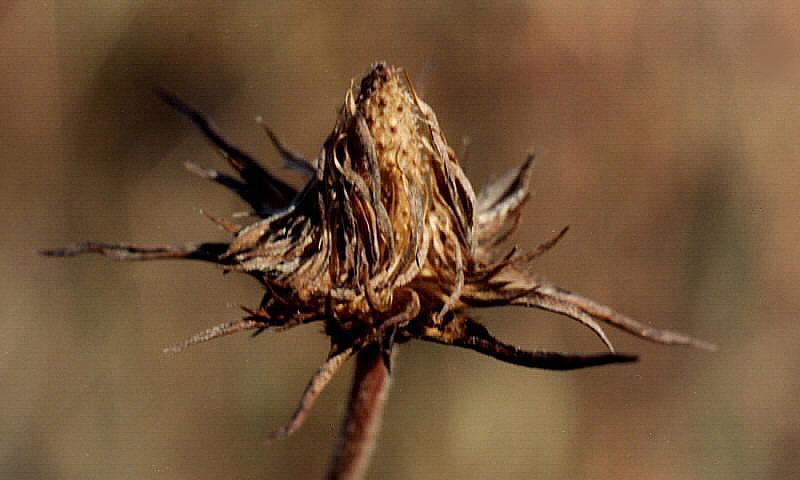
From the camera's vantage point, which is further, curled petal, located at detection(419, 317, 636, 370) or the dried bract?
the dried bract

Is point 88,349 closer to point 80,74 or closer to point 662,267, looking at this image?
point 80,74

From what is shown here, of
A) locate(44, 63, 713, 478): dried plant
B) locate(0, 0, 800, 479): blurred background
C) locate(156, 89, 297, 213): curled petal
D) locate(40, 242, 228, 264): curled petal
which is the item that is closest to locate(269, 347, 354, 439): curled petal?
locate(44, 63, 713, 478): dried plant

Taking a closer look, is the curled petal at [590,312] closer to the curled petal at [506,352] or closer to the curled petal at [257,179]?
the curled petal at [506,352]

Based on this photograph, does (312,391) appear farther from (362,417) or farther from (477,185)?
(477,185)

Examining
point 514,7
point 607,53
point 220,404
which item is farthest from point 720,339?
point 220,404

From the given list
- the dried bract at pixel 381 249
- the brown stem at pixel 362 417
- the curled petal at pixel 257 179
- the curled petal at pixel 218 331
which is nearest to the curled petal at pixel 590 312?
the dried bract at pixel 381 249

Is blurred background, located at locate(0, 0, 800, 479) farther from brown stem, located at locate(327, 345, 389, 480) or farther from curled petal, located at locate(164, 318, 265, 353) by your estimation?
curled petal, located at locate(164, 318, 265, 353)
